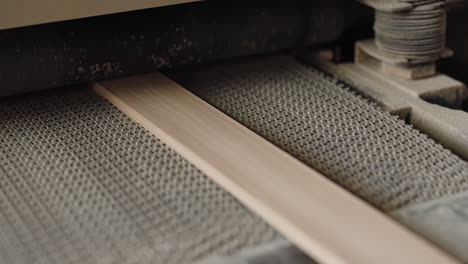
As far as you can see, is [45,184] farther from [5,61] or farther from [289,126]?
[289,126]

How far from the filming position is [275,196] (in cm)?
123

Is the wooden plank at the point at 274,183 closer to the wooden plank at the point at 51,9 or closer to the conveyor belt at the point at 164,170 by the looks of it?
the conveyor belt at the point at 164,170

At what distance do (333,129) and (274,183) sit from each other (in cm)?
28

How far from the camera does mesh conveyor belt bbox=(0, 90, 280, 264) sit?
1.14 m

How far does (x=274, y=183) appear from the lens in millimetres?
1272

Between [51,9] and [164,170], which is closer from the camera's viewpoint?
[164,170]

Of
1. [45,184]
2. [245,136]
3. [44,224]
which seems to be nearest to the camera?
[44,224]

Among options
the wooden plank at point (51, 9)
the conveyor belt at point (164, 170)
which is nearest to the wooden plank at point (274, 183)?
the conveyor belt at point (164, 170)

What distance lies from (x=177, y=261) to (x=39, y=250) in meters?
0.21

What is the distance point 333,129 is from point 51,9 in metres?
0.58

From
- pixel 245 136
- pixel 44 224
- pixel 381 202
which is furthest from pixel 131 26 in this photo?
pixel 381 202

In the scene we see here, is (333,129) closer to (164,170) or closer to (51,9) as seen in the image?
(164,170)

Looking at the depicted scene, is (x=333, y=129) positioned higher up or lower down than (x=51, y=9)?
lower down

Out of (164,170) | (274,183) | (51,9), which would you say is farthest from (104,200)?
(51,9)
